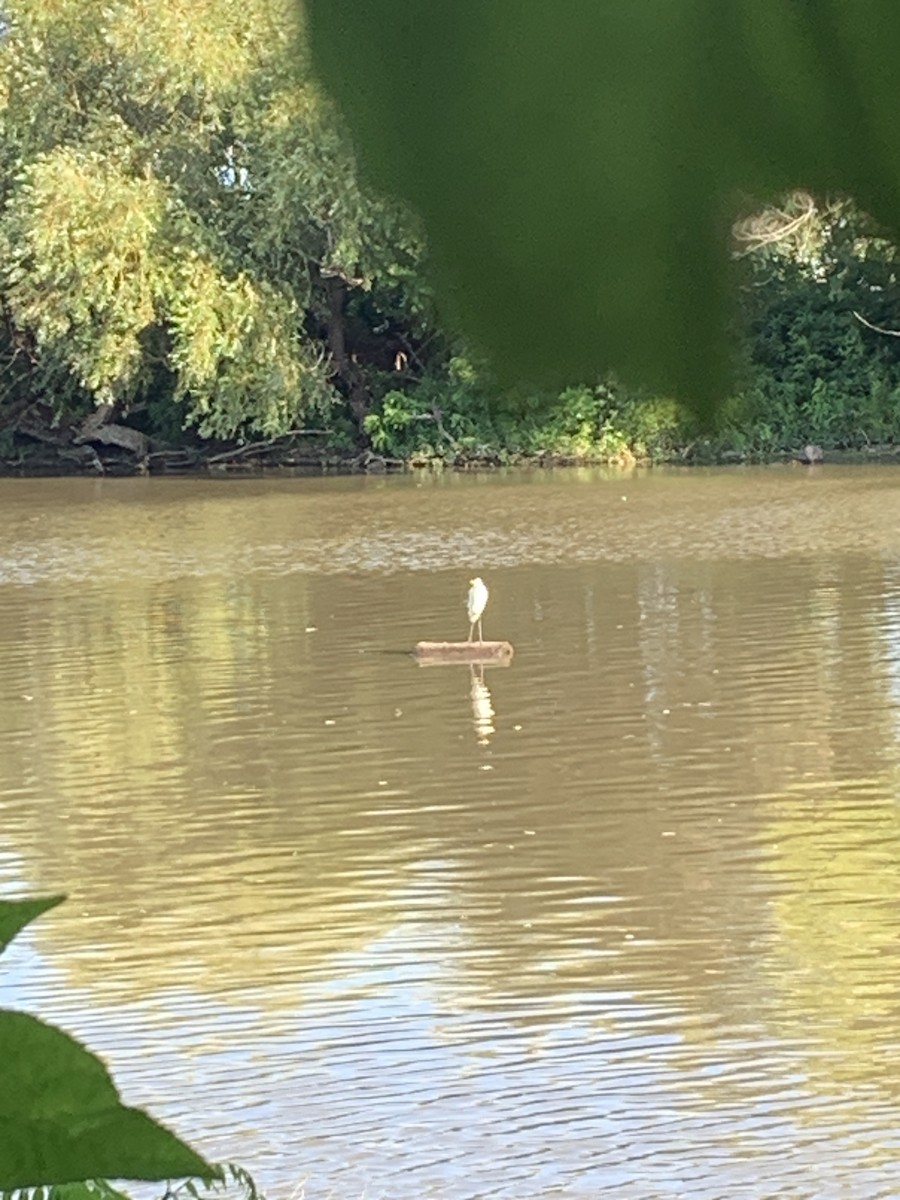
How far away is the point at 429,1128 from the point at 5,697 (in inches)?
348

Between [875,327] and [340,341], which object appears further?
[340,341]

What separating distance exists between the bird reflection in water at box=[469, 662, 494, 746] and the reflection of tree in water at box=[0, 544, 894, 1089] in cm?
7

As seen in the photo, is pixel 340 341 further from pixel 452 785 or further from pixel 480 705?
pixel 480 705

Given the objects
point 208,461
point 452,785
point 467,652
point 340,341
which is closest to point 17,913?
point 340,341

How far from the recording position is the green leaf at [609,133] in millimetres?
313

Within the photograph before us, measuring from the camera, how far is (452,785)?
12758mm

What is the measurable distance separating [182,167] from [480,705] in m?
14.3

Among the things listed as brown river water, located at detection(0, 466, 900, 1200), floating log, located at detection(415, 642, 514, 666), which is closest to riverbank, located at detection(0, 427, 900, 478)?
brown river water, located at detection(0, 466, 900, 1200)

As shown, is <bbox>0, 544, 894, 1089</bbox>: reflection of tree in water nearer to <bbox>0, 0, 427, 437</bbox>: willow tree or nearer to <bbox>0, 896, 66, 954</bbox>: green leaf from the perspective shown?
<bbox>0, 0, 427, 437</bbox>: willow tree

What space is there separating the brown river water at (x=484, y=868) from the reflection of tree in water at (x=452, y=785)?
0.03m

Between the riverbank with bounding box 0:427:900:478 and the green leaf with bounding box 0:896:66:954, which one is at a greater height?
the green leaf with bounding box 0:896:66:954

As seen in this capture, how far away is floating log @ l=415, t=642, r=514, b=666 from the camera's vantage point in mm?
16516

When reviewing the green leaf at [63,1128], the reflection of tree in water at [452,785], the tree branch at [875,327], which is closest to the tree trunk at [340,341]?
the tree branch at [875,327]

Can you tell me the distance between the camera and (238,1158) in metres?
7.52
